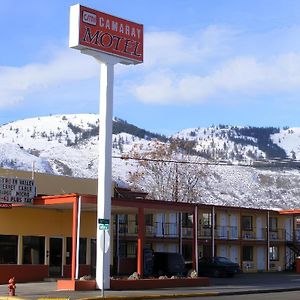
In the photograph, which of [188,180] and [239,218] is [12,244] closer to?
[239,218]

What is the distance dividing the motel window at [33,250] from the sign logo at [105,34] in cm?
1066

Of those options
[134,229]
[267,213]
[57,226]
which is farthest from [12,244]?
[267,213]

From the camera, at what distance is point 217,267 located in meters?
46.7

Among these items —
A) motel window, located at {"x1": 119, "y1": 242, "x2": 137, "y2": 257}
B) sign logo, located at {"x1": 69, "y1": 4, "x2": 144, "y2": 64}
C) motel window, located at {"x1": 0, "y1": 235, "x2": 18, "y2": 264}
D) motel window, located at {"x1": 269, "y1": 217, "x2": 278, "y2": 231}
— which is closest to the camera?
sign logo, located at {"x1": 69, "y1": 4, "x2": 144, "y2": 64}

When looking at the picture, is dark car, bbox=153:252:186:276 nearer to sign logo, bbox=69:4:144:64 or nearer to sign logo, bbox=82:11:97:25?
sign logo, bbox=69:4:144:64

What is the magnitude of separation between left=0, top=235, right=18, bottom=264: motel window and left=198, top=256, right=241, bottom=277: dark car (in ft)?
52.1

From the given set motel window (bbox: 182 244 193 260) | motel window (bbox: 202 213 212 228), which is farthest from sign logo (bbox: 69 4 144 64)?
motel window (bbox: 202 213 212 228)

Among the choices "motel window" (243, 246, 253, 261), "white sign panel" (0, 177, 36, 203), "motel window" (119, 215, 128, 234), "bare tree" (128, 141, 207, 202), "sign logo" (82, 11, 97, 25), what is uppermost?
"sign logo" (82, 11, 97, 25)

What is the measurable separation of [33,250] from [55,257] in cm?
146

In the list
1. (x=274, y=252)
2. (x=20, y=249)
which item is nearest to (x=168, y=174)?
(x=274, y=252)

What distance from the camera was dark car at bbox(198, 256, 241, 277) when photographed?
46.4m

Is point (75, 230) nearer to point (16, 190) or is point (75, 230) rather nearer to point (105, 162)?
point (105, 162)

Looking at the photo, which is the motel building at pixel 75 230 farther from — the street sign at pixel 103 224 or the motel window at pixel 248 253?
the street sign at pixel 103 224

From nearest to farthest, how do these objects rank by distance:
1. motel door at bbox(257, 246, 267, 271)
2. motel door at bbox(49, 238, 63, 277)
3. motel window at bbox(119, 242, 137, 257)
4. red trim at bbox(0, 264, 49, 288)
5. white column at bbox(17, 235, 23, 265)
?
red trim at bbox(0, 264, 49, 288) → white column at bbox(17, 235, 23, 265) → motel door at bbox(49, 238, 63, 277) → motel window at bbox(119, 242, 137, 257) → motel door at bbox(257, 246, 267, 271)
